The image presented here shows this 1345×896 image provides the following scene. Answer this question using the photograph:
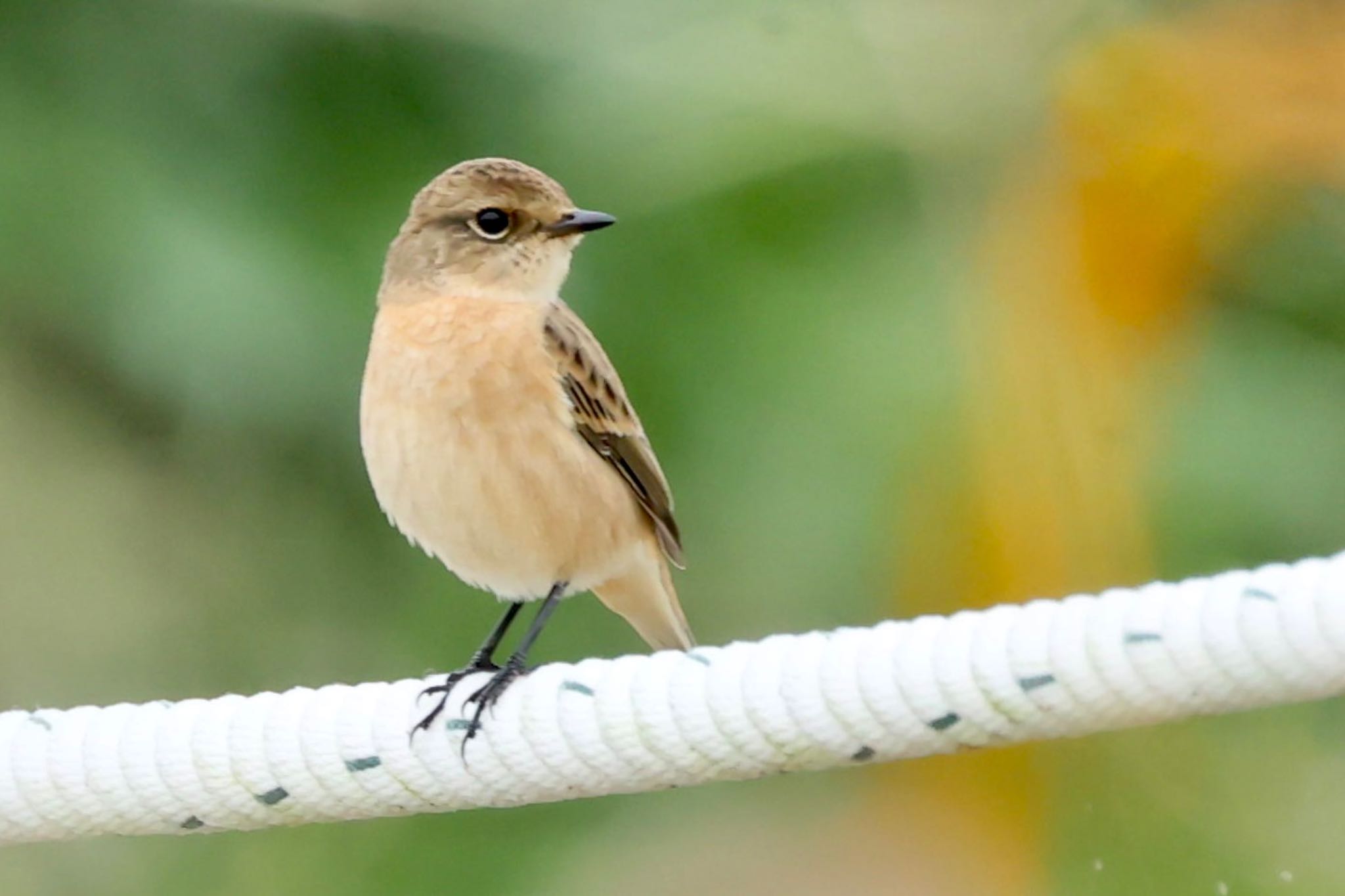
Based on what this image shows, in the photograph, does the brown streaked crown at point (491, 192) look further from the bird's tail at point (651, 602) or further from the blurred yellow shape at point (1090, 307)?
the blurred yellow shape at point (1090, 307)

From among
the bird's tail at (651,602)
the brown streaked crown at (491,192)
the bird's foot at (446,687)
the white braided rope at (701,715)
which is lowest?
the bird's tail at (651,602)

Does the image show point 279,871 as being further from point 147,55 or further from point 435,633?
point 147,55

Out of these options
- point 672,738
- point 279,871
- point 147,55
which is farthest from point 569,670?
point 147,55

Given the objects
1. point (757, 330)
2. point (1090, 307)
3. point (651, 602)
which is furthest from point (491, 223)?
point (1090, 307)

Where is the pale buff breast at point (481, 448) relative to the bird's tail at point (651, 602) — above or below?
above

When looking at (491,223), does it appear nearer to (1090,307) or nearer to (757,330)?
(757,330)

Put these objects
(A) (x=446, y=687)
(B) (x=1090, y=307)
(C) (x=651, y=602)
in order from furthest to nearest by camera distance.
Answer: (B) (x=1090, y=307)
(C) (x=651, y=602)
(A) (x=446, y=687)

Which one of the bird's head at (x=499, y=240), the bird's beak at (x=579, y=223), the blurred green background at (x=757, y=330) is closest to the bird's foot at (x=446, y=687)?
the bird's head at (x=499, y=240)
